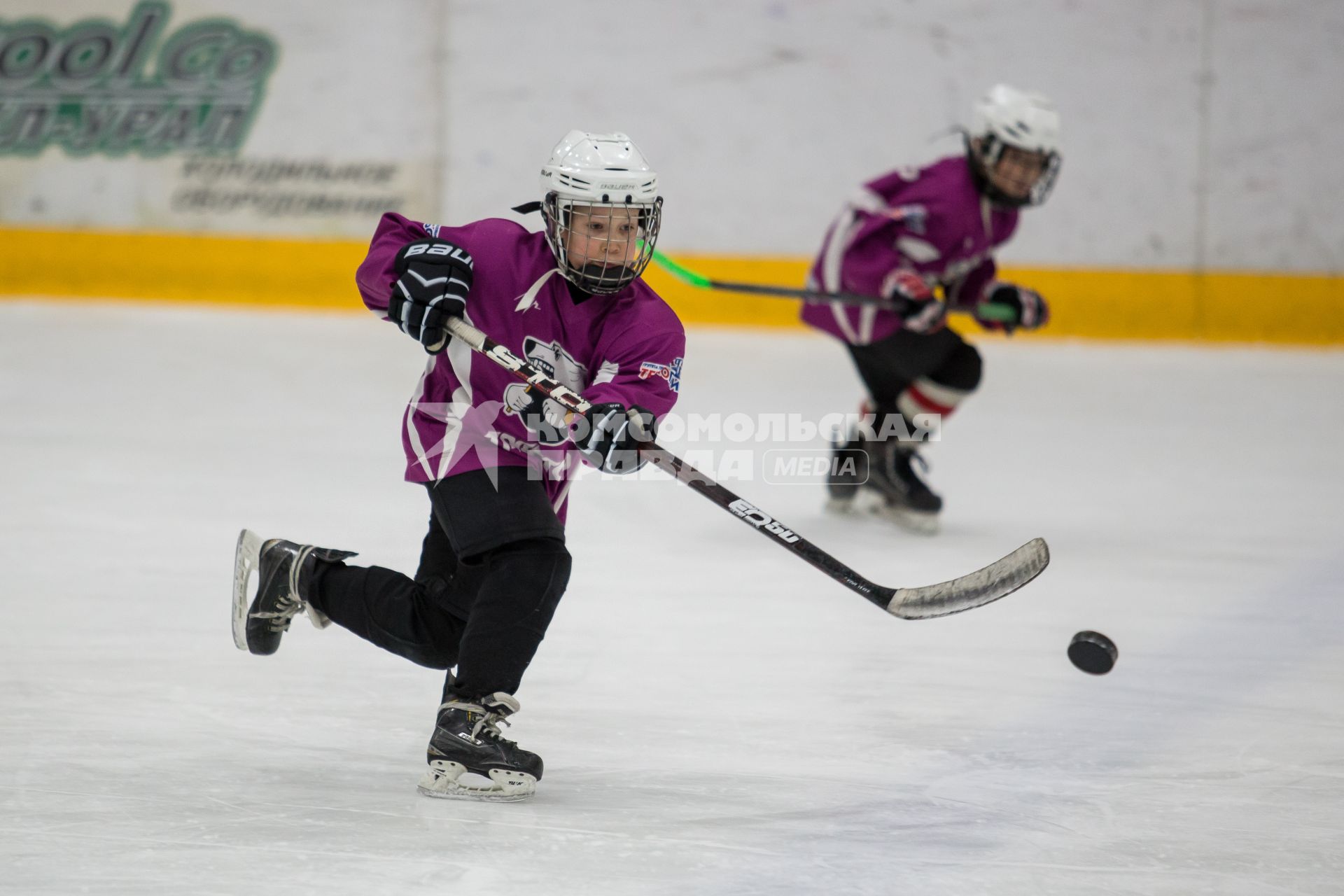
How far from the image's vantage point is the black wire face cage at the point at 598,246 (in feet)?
6.30

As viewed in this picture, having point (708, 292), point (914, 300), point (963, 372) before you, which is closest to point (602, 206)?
point (914, 300)

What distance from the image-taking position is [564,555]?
198cm

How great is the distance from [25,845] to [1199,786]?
4.53 ft

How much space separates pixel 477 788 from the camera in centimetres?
191

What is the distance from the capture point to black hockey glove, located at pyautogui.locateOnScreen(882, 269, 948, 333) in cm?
348

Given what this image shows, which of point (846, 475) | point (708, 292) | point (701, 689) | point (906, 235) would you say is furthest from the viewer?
point (708, 292)

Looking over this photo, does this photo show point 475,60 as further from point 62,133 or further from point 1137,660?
point 1137,660

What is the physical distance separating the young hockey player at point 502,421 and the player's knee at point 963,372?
5.73 feet

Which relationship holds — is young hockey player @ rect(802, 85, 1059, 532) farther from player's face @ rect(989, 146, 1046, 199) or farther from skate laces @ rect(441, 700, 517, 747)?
skate laces @ rect(441, 700, 517, 747)

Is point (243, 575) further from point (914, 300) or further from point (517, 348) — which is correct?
Answer: point (914, 300)

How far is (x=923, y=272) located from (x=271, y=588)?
78.0 inches

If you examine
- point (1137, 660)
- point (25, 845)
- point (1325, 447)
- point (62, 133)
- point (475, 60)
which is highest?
point (475, 60)

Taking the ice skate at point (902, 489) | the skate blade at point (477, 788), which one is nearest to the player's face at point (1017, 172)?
the ice skate at point (902, 489)

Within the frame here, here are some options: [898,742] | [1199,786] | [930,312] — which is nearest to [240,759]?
[898,742]
